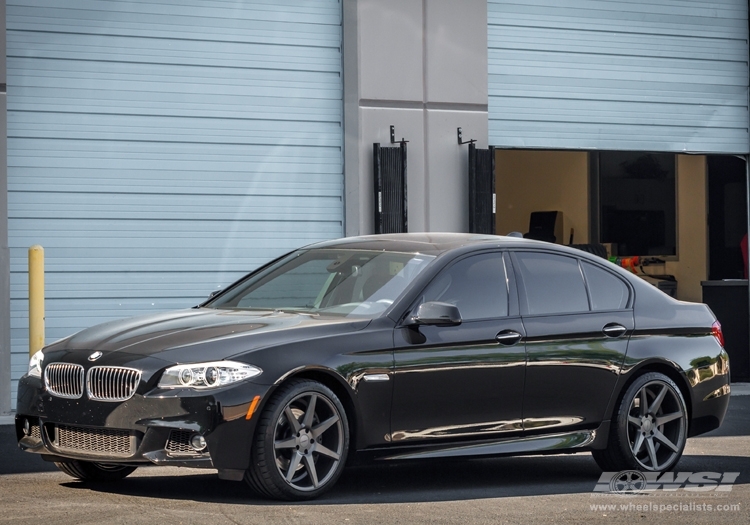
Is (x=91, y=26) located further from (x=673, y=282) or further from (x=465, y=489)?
(x=673, y=282)

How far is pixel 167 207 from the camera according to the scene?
13.6 m

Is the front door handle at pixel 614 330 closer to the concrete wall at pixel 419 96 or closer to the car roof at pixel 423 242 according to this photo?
the car roof at pixel 423 242

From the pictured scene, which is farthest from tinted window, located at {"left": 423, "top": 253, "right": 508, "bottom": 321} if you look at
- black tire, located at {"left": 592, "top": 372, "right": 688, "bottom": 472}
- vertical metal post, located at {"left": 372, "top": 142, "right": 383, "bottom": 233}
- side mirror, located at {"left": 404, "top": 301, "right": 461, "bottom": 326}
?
vertical metal post, located at {"left": 372, "top": 142, "right": 383, "bottom": 233}

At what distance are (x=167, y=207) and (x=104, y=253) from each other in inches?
31.7

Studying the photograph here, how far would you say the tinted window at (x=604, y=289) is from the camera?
340 inches

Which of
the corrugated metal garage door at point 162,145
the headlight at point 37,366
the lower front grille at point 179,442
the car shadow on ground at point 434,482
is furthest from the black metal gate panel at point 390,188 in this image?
the lower front grille at point 179,442

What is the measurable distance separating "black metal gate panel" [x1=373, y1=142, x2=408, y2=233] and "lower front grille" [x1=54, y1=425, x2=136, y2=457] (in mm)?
7512

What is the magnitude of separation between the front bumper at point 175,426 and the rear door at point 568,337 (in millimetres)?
2001

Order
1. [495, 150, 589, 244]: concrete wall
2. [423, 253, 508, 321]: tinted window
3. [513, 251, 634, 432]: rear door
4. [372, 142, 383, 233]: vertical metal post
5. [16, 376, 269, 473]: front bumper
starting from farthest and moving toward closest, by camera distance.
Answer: [495, 150, 589, 244]: concrete wall → [372, 142, 383, 233]: vertical metal post → [513, 251, 634, 432]: rear door → [423, 253, 508, 321]: tinted window → [16, 376, 269, 473]: front bumper

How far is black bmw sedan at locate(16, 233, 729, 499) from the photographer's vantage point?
6797 millimetres

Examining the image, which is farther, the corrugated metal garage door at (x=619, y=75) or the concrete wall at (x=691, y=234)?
the concrete wall at (x=691, y=234)

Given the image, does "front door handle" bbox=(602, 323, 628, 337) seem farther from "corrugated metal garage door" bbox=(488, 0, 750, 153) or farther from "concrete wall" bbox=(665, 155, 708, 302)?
"concrete wall" bbox=(665, 155, 708, 302)

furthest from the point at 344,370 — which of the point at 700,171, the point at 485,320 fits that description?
the point at 700,171

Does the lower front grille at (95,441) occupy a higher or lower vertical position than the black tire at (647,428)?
higher
